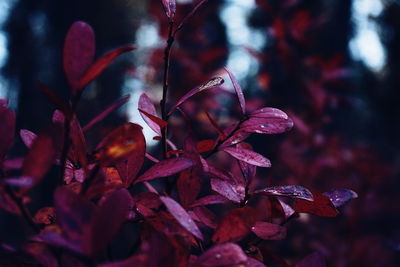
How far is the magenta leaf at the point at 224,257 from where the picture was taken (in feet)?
1.39

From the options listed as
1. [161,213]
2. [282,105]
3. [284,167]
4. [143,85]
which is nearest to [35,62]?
[143,85]

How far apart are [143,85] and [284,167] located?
131 cm

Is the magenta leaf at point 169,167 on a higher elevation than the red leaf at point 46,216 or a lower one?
higher

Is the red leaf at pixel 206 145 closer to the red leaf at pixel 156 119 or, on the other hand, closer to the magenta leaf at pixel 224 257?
the red leaf at pixel 156 119

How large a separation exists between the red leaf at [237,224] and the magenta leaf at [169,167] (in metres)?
0.08

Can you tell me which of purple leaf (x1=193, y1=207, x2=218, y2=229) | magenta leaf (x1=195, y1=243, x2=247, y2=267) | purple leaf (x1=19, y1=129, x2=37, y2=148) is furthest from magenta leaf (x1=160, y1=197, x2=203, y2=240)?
purple leaf (x1=19, y1=129, x2=37, y2=148)

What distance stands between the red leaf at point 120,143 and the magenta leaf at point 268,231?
7.9 inches

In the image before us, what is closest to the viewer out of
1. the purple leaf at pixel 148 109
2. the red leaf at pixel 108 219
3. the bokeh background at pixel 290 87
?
the red leaf at pixel 108 219

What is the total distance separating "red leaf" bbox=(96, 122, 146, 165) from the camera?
17.7 inches

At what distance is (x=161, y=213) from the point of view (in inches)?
21.0

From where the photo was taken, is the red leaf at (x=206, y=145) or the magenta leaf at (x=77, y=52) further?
the red leaf at (x=206, y=145)

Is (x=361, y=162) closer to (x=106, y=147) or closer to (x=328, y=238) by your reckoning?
(x=328, y=238)

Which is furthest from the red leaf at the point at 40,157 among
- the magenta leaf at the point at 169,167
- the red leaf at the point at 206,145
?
the red leaf at the point at 206,145

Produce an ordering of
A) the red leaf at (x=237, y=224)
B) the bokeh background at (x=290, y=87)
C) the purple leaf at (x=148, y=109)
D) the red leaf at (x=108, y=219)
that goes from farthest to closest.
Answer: the bokeh background at (x=290, y=87), the purple leaf at (x=148, y=109), the red leaf at (x=237, y=224), the red leaf at (x=108, y=219)
